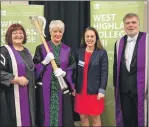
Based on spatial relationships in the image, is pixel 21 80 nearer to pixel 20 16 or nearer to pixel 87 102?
pixel 87 102

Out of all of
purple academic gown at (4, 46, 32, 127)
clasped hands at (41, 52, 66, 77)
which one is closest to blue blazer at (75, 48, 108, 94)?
clasped hands at (41, 52, 66, 77)

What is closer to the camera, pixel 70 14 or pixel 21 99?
pixel 21 99

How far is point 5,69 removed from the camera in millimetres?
2197

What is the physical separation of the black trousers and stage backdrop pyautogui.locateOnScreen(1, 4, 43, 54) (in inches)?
44.3

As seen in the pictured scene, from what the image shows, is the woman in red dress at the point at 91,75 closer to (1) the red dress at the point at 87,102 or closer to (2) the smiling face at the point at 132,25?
(1) the red dress at the point at 87,102

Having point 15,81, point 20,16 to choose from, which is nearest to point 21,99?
point 15,81

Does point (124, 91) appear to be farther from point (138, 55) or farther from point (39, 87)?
point (39, 87)

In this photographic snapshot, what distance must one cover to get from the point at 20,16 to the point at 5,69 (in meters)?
0.93

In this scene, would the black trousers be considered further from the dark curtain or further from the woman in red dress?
the dark curtain

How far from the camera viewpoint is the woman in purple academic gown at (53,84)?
7.85 ft

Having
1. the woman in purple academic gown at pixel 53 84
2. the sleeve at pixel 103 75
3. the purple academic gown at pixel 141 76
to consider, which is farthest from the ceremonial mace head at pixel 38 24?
the purple academic gown at pixel 141 76

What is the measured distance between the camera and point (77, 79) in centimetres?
260

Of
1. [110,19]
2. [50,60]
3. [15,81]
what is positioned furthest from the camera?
[110,19]

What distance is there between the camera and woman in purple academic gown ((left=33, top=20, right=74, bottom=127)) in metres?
2.39
